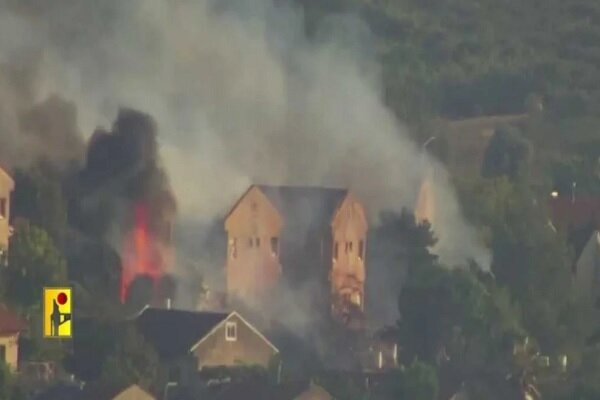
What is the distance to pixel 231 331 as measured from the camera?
3616 cm

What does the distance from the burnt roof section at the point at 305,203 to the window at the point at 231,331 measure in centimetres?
776

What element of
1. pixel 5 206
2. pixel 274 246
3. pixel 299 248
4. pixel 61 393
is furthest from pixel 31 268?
pixel 299 248

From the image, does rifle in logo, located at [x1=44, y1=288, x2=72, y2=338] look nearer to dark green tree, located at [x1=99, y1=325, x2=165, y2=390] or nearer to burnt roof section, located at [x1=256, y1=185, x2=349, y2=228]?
dark green tree, located at [x1=99, y1=325, x2=165, y2=390]

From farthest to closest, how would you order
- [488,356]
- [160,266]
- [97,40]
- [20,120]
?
[97,40]
[20,120]
[160,266]
[488,356]

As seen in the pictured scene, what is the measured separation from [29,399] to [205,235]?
12.5 m

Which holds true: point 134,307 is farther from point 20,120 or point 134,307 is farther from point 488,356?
point 20,120

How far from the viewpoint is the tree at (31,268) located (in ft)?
120

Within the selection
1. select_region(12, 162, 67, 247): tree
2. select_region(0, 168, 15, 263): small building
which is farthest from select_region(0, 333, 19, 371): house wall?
select_region(12, 162, 67, 247): tree

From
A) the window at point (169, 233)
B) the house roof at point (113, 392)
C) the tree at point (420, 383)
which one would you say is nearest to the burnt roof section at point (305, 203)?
the window at point (169, 233)

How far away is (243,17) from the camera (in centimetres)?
5888

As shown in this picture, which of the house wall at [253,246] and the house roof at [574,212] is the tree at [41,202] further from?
the house roof at [574,212]

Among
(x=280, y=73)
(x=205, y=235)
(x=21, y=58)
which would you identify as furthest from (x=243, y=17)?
(x=205, y=235)

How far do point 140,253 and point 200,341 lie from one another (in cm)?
717

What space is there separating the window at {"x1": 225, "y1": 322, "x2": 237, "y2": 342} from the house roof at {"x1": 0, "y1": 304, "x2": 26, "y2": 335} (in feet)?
9.39
